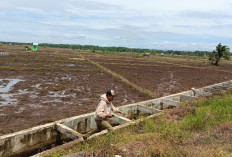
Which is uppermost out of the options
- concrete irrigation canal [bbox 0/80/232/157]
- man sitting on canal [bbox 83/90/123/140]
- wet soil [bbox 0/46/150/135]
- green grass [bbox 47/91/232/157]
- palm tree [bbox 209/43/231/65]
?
palm tree [bbox 209/43/231/65]

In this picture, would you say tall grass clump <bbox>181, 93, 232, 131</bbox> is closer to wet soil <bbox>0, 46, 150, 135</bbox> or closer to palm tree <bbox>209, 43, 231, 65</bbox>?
wet soil <bbox>0, 46, 150, 135</bbox>

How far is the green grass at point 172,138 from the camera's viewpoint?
12.7 feet

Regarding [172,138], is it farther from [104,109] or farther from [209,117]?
[209,117]

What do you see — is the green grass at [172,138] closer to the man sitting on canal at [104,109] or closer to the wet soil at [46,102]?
the man sitting on canal at [104,109]

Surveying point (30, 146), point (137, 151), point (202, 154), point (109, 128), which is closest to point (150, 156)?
point (137, 151)

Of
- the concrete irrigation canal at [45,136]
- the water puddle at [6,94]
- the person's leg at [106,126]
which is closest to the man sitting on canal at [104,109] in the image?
the person's leg at [106,126]

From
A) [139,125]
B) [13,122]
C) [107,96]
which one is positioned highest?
[107,96]

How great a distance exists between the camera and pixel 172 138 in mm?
4516

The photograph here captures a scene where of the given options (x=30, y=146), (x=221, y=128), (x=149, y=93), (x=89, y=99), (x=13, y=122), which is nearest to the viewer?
(x=30, y=146)

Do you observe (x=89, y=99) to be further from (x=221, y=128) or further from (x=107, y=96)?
(x=221, y=128)

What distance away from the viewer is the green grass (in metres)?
3.88

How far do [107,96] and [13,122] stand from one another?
4.28m

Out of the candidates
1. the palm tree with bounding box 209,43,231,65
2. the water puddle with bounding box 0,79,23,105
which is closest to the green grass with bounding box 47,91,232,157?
the water puddle with bounding box 0,79,23,105

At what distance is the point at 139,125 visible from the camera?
5.64 m
